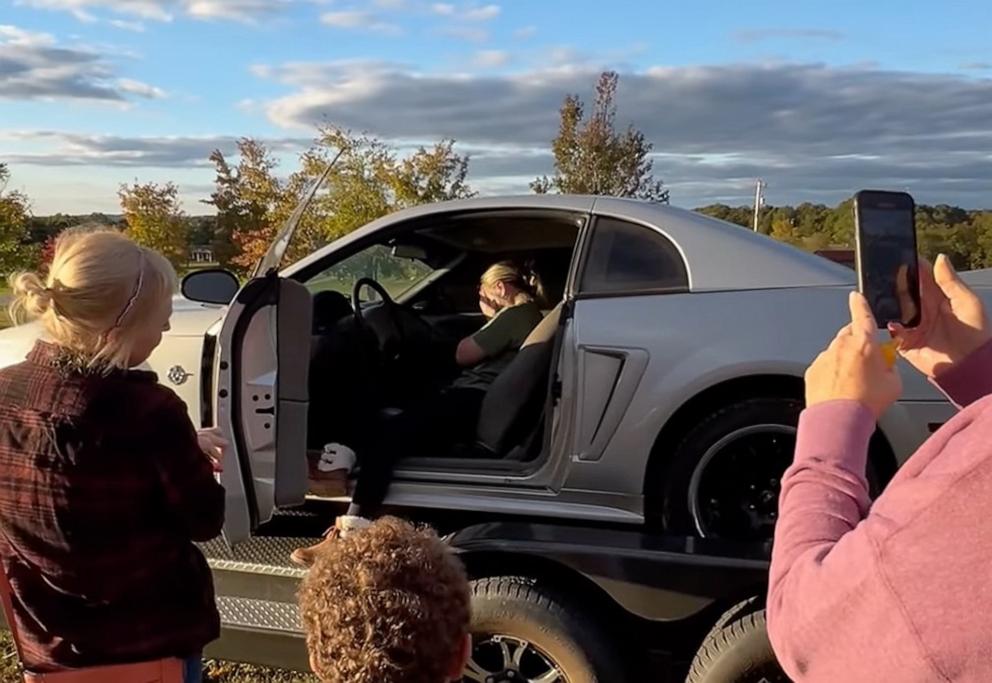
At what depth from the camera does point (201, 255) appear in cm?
3152

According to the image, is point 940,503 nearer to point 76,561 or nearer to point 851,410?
point 851,410

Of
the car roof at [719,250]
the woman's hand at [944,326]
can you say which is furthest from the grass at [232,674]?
the woman's hand at [944,326]

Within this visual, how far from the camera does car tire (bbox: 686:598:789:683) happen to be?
2.82 meters

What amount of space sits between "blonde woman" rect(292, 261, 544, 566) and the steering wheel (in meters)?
0.46

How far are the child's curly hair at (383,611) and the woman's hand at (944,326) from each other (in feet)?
2.79

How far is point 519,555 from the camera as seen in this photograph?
3.15 m

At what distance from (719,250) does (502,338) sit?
1.24 m

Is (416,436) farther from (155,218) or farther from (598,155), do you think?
(155,218)

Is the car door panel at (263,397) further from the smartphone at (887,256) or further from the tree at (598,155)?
the tree at (598,155)

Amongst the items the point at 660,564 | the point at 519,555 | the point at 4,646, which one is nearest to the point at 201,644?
the point at 519,555

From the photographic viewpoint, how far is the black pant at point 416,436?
13.2ft

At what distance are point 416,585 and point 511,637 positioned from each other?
1488mm

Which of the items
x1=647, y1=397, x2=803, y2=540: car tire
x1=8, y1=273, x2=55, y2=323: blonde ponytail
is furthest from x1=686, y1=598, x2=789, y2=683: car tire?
x1=8, y1=273, x2=55, y2=323: blonde ponytail

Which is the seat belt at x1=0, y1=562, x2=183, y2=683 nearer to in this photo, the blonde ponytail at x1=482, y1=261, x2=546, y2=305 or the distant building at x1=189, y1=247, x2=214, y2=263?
the blonde ponytail at x1=482, y1=261, x2=546, y2=305
